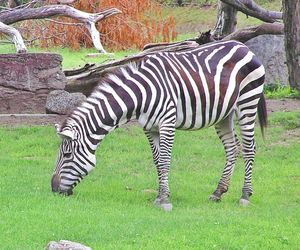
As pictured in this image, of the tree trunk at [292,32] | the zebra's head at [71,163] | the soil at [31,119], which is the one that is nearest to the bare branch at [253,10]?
the tree trunk at [292,32]

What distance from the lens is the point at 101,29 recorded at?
2520 cm

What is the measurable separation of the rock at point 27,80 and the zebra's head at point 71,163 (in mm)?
6627

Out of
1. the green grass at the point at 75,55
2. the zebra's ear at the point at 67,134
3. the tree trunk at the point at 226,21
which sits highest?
the zebra's ear at the point at 67,134

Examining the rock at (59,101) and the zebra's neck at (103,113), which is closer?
the zebra's neck at (103,113)

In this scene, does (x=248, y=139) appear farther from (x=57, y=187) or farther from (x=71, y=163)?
(x=57, y=187)

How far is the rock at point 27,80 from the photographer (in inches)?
621

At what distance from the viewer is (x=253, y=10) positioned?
62.6ft

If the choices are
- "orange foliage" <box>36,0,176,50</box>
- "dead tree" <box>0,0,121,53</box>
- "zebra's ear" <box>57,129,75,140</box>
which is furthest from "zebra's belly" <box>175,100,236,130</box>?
"orange foliage" <box>36,0,176,50</box>

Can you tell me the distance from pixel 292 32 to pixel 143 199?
29.2ft

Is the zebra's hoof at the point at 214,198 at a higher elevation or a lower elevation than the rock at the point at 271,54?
higher

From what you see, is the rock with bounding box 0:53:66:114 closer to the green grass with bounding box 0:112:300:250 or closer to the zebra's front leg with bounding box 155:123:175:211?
the green grass with bounding box 0:112:300:250

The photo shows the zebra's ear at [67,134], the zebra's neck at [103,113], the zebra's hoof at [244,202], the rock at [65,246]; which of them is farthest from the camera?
the zebra's hoof at [244,202]

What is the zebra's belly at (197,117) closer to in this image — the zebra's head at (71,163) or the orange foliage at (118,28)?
the zebra's head at (71,163)

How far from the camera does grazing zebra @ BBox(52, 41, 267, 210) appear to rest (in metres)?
9.31
